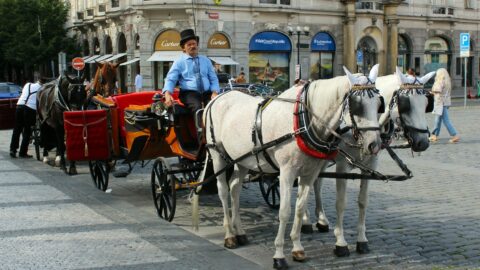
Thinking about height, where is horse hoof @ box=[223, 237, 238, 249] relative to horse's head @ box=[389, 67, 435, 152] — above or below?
below

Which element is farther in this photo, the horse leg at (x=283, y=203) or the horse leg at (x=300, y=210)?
the horse leg at (x=300, y=210)

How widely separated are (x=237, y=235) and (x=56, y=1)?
45.4 m

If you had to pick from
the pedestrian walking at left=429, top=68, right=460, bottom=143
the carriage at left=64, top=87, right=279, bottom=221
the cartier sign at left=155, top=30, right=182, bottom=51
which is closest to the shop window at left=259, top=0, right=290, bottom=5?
the cartier sign at left=155, top=30, right=182, bottom=51

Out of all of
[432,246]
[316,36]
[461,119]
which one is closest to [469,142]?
[461,119]

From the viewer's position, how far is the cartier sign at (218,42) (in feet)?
117

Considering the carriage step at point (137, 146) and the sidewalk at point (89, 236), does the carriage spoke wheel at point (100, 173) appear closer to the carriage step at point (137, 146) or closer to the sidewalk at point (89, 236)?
the sidewalk at point (89, 236)

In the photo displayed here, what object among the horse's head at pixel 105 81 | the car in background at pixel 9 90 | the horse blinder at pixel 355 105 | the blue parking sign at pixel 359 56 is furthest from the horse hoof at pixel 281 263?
the blue parking sign at pixel 359 56

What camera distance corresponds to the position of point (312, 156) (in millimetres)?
5492

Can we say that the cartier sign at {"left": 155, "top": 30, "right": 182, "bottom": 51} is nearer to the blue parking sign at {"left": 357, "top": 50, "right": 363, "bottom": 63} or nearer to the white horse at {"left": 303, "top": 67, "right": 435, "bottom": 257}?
the blue parking sign at {"left": 357, "top": 50, "right": 363, "bottom": 63}

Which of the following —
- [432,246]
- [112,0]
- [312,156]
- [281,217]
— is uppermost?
[112,0]

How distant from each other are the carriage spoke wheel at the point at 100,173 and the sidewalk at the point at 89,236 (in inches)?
7.3

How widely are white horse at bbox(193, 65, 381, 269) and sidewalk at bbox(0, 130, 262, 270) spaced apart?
0.54 m

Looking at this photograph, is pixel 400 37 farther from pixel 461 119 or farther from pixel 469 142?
pixel 469 142

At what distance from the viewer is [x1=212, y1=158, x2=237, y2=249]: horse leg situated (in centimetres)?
655
